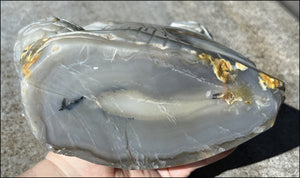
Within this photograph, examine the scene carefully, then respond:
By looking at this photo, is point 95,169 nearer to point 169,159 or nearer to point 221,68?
point 169,159

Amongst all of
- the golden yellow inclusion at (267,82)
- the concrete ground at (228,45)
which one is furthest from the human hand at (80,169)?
the golden yellow inclusion at (267,82)

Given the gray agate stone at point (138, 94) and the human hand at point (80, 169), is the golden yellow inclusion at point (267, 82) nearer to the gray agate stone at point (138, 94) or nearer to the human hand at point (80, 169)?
the gray agate stone at point (138, 94)

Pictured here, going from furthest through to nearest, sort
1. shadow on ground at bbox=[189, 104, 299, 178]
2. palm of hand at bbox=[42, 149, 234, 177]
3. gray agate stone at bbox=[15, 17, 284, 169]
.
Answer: shadow on ground at bbox=[189, 104, 299, 178], palm of hand at bbox=[42, 149, 234, 177], gray agate stone at bbox=[15, 17, 284, 169]

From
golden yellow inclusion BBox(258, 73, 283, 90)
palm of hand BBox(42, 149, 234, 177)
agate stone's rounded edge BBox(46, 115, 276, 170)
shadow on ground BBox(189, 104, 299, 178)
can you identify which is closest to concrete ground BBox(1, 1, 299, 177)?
shadow on ground BBox(189, 104, 299, 178)

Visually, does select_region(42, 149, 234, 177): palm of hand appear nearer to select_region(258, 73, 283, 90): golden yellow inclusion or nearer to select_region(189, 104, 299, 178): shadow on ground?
select_region(189, 104, 299, 178): shadow on ground

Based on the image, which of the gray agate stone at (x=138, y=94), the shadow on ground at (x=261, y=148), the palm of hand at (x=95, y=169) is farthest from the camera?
the shadow on ground at (x=261, y=148)

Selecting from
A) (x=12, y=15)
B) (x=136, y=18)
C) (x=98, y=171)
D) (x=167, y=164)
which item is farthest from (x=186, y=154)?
(x=12, y=15)

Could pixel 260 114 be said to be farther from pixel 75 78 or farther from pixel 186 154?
pixel 75 78

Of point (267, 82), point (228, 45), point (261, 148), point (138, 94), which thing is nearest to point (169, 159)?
point (138, 94)
